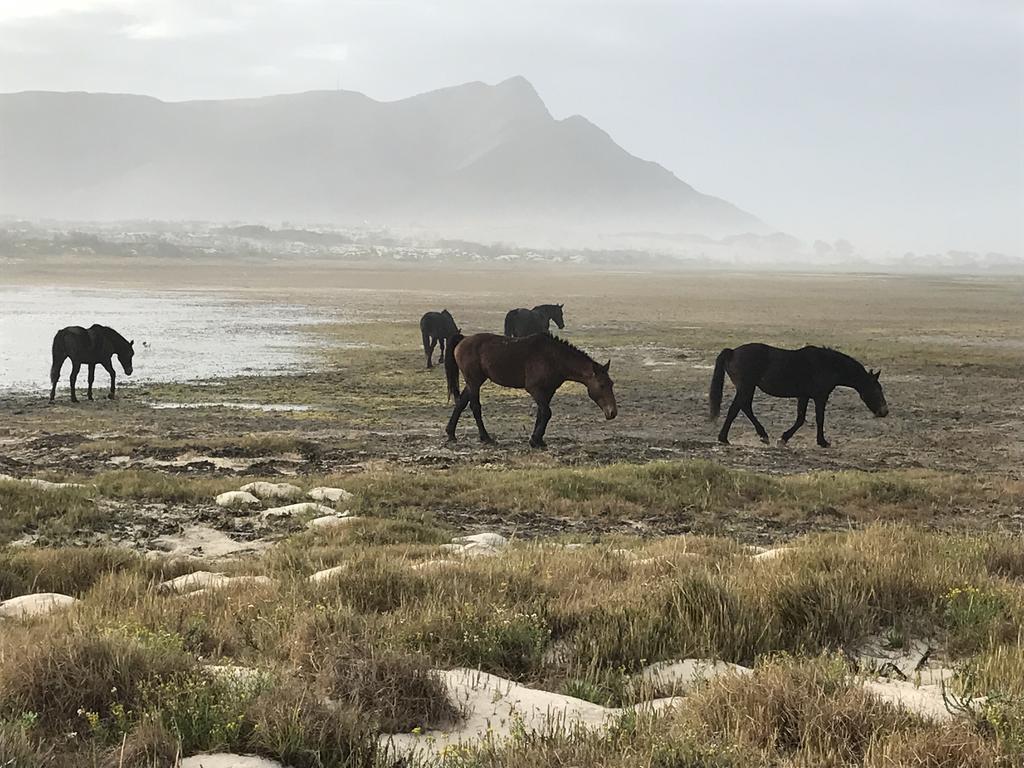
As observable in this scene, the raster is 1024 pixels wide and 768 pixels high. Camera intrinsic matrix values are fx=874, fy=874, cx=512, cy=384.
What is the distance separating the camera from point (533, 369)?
52.5ft

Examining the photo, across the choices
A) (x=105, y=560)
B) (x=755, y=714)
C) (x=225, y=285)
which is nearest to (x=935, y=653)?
(x=755, y=714)

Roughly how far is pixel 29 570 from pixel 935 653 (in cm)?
647

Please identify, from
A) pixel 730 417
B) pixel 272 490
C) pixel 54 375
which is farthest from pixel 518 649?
pixel 54 375

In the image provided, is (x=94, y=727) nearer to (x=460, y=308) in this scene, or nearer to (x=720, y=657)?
(x=720, y=657)

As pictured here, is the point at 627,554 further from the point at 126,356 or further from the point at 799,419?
the point at 126,356

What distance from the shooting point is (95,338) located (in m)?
21.3

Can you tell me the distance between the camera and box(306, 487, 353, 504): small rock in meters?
10.8

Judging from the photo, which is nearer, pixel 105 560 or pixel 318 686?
pixel 318 686

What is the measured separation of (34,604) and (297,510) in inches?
167

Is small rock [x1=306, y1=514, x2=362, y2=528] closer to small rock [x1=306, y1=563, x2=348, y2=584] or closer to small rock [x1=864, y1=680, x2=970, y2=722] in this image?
small rock [x1=306, y1=563, x2=348, y2=584]

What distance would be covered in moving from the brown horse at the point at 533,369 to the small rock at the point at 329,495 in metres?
5.23

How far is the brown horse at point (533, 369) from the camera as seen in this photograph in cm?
1595

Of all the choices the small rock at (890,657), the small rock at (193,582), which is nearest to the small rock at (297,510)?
the small rock at (193,582)

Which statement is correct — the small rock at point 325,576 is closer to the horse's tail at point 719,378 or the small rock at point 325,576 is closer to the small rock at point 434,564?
the small rock at point 434,564
